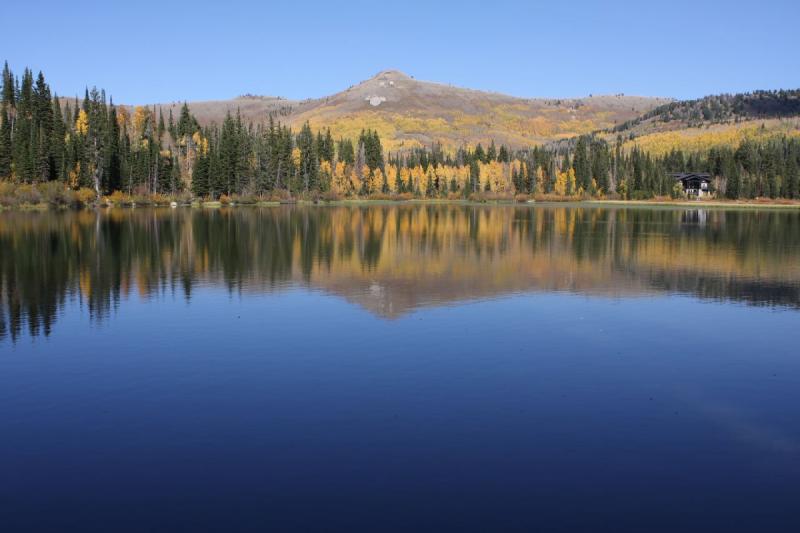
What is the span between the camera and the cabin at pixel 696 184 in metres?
181

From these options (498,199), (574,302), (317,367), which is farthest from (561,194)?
(317,367)

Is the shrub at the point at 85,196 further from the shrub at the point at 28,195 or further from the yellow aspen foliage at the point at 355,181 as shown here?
the yellow aspen foliage at the point at 355,181

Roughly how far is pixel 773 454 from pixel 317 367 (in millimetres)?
10158

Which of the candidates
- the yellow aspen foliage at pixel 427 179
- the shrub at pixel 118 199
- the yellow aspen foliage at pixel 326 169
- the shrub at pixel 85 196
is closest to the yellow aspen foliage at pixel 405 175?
the yellow aspen foliage at pixel 427 179

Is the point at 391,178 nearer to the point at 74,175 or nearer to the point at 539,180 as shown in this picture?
the point at 539,180

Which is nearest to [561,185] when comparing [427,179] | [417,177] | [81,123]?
[427,179]

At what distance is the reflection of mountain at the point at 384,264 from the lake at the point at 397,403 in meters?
0.37

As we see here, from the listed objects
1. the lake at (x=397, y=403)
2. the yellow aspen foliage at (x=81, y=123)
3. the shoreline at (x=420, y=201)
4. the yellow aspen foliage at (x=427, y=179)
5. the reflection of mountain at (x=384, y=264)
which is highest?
the yellow aspen foliage at (x=81, y=123)

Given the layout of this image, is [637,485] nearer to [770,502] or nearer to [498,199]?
[770,502]

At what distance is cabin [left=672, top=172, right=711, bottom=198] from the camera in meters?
181

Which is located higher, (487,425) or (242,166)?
(242,166)

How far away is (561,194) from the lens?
609 feet

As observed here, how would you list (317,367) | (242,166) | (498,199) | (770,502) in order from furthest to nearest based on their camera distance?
(498,199), (242,166), (317,367), (770,502)

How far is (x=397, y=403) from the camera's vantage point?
1538 cm
